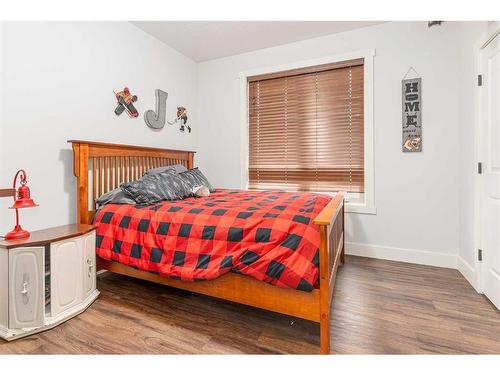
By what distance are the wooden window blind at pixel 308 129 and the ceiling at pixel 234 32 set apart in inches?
14.6

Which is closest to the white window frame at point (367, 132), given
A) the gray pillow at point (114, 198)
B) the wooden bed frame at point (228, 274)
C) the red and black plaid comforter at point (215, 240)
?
the wooden bed frame at point (228, 274)

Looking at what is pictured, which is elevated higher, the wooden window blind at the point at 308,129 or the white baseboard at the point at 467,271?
the wooden window blind at the point at 308,129

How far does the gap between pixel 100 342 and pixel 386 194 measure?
2827 mm

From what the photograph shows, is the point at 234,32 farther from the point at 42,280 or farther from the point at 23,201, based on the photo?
the point at 42,280

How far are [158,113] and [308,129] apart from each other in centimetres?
181

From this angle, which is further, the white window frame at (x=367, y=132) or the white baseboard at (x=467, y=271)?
the white window frame at (x=367, y=132)

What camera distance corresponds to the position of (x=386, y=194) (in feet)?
9.57

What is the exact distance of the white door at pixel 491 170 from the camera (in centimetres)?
189

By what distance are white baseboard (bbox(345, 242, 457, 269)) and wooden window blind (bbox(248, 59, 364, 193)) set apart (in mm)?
651

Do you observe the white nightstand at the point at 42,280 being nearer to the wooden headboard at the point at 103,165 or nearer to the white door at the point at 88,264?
the white door at the point at 88,264

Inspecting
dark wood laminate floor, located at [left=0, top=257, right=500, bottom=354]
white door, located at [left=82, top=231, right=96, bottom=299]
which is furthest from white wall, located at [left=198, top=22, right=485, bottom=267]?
white door, located at [left=82, top=231, right=96, bottom=299]

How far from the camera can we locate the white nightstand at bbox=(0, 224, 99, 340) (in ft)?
5.15
